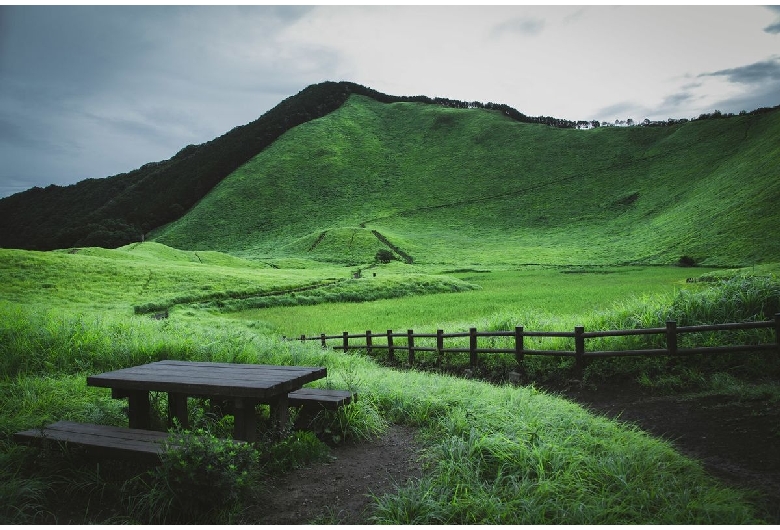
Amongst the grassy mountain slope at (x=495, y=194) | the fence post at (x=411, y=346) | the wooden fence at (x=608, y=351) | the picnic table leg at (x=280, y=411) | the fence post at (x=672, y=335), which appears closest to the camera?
the picnic table leg at (x=280, y=411)

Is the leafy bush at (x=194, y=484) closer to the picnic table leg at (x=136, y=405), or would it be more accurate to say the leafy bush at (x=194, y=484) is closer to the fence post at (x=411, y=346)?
the picnic table leg at (x=136, y=405)

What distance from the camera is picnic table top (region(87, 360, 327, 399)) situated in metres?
5.49

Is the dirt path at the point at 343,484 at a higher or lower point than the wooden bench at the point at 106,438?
lower

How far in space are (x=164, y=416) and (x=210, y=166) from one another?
123754mm

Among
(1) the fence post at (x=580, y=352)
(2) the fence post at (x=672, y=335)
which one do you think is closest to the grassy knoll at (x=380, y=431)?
(2) the fence post at (x=672, y=335)

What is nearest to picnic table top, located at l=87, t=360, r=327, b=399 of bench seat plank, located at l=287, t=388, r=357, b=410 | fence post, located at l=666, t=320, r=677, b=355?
bench seat plank, located at l=287, t=388, r=357, b=410

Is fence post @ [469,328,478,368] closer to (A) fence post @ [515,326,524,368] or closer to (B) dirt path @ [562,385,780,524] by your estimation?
(A) fence post @ [515,326,524,368]

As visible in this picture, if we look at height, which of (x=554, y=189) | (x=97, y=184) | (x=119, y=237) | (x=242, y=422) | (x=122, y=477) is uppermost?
(x=97, y=184)

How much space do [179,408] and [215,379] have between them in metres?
1.06

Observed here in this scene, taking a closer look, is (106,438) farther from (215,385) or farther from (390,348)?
(390,348)

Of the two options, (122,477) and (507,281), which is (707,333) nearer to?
(122,477)

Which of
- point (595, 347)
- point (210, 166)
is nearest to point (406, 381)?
point (595, 347)

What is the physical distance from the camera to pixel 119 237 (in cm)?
9150

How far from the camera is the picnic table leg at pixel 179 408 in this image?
21.2 feet
